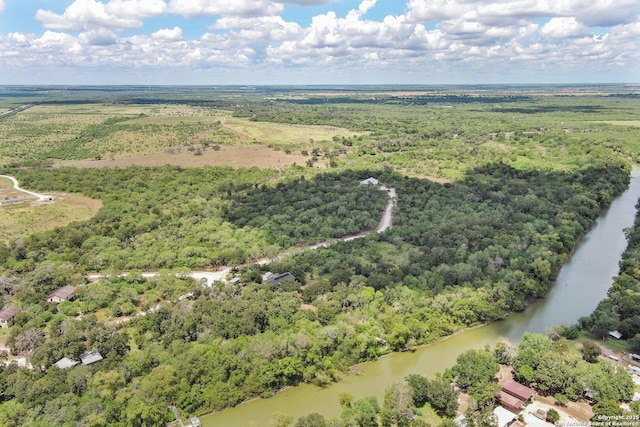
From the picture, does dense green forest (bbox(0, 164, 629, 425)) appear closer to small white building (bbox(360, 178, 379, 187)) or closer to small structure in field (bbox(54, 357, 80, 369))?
small structure in field (bbox(54, 357, 80, 369))

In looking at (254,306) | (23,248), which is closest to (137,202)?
(23,248)

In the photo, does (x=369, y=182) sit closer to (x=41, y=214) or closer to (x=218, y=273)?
(x=218, y=273)

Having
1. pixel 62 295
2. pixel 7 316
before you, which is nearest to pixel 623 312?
pixel 62 295

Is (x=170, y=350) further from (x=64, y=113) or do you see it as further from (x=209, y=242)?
(x=64, y=113)


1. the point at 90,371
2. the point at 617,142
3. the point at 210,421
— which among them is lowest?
the point at 210,421

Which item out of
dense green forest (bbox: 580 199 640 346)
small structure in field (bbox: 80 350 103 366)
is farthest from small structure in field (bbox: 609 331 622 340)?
small structure in field (bbox: 80 350 103 366)

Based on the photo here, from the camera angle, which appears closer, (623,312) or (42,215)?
(623,312)
